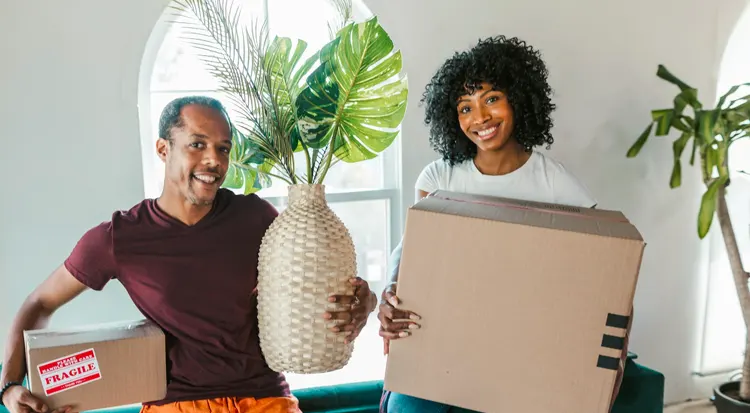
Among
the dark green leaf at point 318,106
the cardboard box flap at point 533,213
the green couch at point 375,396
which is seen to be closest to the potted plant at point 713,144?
the green couch at point 375,396

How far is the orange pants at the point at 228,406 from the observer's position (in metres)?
1.37

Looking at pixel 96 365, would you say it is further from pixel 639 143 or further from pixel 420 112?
pixel 639 143

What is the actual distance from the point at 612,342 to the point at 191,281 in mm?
901

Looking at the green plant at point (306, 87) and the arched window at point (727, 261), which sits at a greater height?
the green plant at point (306, 87)

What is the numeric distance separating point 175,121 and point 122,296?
857mm

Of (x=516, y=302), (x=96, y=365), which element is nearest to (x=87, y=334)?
(x=96, y=365)

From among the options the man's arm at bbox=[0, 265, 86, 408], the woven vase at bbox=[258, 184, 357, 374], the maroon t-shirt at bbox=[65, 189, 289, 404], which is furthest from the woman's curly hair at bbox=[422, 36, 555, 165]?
the man's arm at bbox=[0, 265, 86, 408]

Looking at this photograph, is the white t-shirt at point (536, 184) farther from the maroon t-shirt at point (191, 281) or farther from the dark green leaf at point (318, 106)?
the maroon t-shirt at point (191, 281)

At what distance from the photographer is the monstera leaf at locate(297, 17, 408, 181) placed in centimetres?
135

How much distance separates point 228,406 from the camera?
139 centimetres

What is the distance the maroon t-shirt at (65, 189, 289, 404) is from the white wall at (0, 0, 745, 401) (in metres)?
0.57

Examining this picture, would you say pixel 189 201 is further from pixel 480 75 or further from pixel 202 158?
pixel 480 75

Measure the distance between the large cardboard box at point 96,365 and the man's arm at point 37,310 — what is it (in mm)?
97

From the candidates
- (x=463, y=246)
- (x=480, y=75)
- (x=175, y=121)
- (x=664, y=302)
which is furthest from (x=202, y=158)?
(x=664, y=302)
